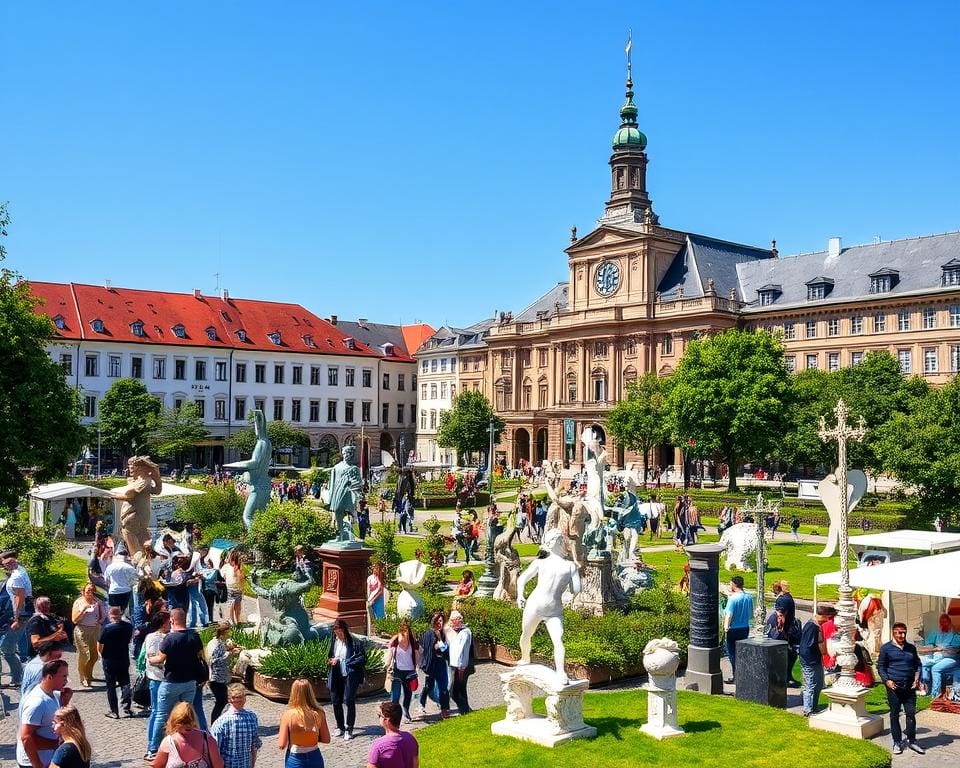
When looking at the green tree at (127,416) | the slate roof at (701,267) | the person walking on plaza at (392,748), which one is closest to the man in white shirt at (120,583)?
the person walking on plaza at (392,748)

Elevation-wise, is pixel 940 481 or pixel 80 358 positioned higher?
pixel 80 358

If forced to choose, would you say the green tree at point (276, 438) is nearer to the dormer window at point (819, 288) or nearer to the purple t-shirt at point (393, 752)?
the dormer window at point (819, 288)

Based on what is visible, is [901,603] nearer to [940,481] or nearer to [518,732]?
[518,732]

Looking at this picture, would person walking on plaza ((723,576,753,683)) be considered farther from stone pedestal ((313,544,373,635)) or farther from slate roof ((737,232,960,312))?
slate roof ((737,232,960,312))

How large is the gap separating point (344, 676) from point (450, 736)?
5.12ft

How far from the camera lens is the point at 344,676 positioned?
11648 millimetres

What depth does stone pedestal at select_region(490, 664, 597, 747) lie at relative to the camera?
1152 centimetres

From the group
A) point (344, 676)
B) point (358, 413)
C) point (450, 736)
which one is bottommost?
point (450, 736)

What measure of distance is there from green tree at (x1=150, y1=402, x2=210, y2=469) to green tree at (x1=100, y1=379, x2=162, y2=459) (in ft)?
2.16

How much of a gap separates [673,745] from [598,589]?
679 cm

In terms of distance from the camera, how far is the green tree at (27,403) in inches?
1089

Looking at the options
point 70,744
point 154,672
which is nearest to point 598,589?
point 154,672

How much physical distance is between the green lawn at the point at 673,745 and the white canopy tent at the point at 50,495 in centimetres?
2249

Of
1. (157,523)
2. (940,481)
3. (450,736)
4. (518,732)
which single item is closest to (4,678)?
(450,736)
